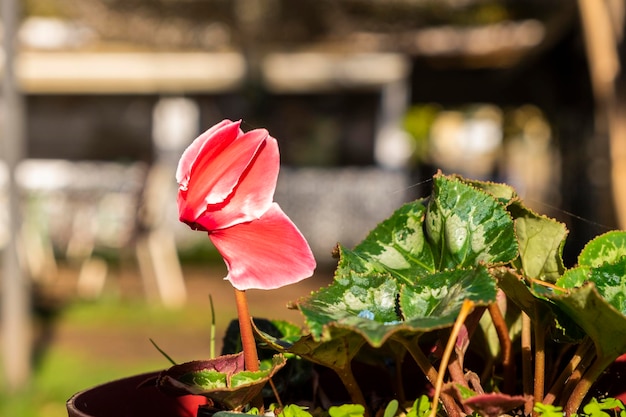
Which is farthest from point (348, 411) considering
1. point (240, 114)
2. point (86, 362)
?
point (240, 114)

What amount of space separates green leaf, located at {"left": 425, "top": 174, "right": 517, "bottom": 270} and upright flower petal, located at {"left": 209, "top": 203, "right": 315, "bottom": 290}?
0.15 m

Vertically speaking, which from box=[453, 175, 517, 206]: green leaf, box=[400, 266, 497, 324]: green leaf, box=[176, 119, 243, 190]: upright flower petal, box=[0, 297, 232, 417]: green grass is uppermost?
box=[176, 119, 243, 190]: upright flower petal

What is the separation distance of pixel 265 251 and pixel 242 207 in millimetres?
41

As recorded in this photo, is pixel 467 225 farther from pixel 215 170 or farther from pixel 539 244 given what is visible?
pixel 215 170

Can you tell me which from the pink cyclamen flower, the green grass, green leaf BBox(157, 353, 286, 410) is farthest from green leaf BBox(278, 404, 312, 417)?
the green grass

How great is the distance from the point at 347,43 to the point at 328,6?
5.74ft

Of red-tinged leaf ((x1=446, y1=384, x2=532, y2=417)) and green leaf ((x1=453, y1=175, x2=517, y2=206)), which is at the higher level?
green leaf ((x1=453, y1=175, x2=517, y2=206))

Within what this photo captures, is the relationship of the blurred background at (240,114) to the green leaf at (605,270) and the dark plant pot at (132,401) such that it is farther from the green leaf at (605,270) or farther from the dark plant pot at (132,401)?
the green leaf at (605,270)

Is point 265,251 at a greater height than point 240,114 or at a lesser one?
greater

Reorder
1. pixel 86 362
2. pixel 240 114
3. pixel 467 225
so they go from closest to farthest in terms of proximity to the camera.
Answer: pixel 467 225 < pixel 86 362 < pixel 240 114

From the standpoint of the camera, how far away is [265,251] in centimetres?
78

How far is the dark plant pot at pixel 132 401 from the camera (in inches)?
34.1

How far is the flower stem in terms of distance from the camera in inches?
31.2

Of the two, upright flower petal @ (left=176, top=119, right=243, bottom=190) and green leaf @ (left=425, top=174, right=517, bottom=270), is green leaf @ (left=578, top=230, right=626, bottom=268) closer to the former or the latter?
green leaf @ (left=425, top=174, right=517, bottom=270)
